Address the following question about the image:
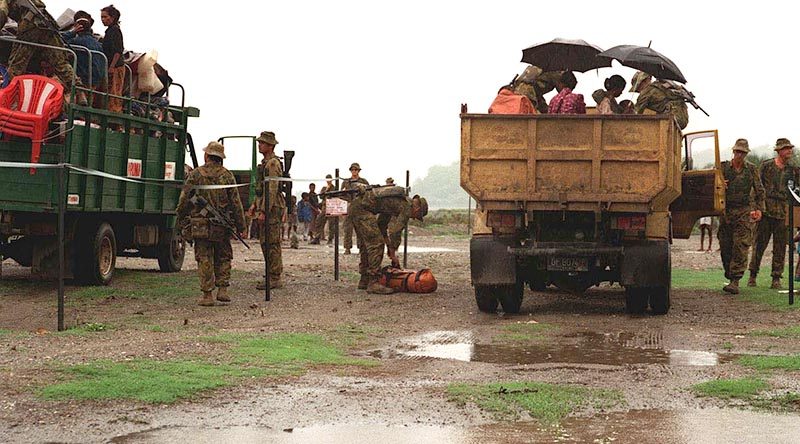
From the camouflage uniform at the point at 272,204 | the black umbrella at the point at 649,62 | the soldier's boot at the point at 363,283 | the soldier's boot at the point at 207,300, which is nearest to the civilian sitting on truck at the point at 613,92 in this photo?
the black umbrella at the point at 649,62

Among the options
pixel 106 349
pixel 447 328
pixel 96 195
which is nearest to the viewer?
pixel 106 349

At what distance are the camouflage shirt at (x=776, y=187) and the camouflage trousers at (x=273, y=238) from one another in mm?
6878

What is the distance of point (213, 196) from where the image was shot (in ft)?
48.9

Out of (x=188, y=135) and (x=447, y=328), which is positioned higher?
(x=188, y=135)

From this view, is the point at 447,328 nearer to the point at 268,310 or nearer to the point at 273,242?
the point at 268,310

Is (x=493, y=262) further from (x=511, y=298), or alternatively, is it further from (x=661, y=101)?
(x=661, y=101)

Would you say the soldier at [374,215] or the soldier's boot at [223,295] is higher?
the soldier at [374,215]

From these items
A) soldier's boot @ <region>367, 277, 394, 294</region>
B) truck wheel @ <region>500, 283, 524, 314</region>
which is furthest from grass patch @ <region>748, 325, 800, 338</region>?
soldier's boot @ <region>367, 277, 394, 294</region>

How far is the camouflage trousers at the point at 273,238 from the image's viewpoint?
16.4 metres

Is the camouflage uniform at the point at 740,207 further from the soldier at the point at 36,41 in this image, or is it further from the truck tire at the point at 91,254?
the soldier at the point at 36,41

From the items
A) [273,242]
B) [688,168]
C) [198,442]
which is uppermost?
[688,168]

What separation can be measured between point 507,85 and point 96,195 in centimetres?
531

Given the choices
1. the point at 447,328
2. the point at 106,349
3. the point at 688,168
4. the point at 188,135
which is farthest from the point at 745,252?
the point at 106,349

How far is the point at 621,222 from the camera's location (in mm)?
13609
